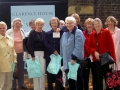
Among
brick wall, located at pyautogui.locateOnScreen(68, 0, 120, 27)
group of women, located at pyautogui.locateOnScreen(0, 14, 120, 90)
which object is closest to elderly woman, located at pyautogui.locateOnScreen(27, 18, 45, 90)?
group of women, located at pyautogui.locateOnScreen(0, 14, 120, 90)

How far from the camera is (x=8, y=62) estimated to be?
6789 millimetres

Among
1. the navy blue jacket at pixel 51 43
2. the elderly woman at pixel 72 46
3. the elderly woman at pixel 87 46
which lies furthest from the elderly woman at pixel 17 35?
the elderly woman at pixel 87 46

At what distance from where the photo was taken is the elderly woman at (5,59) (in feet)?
22.1

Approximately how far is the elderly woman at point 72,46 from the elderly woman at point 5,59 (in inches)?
48.9

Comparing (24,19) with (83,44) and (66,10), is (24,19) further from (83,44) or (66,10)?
(83,44)

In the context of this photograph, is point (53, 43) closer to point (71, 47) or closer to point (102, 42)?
point (71, 47)

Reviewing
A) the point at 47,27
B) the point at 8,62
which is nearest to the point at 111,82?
the point at 8,62

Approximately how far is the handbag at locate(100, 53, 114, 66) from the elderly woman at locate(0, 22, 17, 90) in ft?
6.96

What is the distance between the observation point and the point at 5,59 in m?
6.75

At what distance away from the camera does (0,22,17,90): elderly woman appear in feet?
22.1

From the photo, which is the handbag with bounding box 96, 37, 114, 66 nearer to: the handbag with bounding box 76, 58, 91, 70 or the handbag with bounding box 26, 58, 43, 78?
the handbag with bounding box 76, 58, 91, 70

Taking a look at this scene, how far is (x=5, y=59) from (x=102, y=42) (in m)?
2.27

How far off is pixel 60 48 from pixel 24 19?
404 cm

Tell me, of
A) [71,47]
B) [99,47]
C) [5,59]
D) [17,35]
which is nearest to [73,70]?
[71,47]
